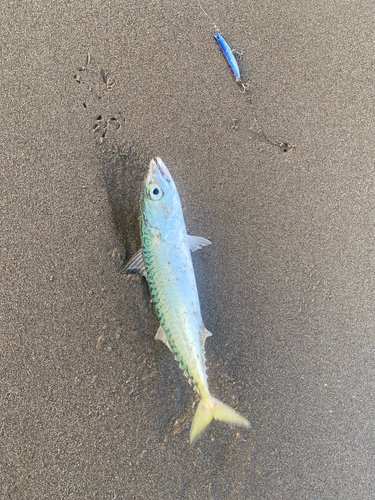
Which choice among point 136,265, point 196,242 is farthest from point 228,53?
point 136,265

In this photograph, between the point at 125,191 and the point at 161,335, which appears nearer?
the point at 161,335

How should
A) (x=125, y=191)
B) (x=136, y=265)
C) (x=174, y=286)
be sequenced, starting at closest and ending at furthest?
(x=174, y=286) < (x=136, y=265) < (x=125, y=191)

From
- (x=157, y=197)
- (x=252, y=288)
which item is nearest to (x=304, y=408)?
(x=252, y=288)

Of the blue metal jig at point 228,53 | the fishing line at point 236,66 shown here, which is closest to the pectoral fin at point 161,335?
the fishing line at point 236,66

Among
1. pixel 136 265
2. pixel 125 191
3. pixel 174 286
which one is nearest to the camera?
pixel 174 286

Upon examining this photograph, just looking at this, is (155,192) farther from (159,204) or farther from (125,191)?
(125,191)

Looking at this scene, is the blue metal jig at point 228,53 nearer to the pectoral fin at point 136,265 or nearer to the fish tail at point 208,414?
the pectoral fin at point 136,265
